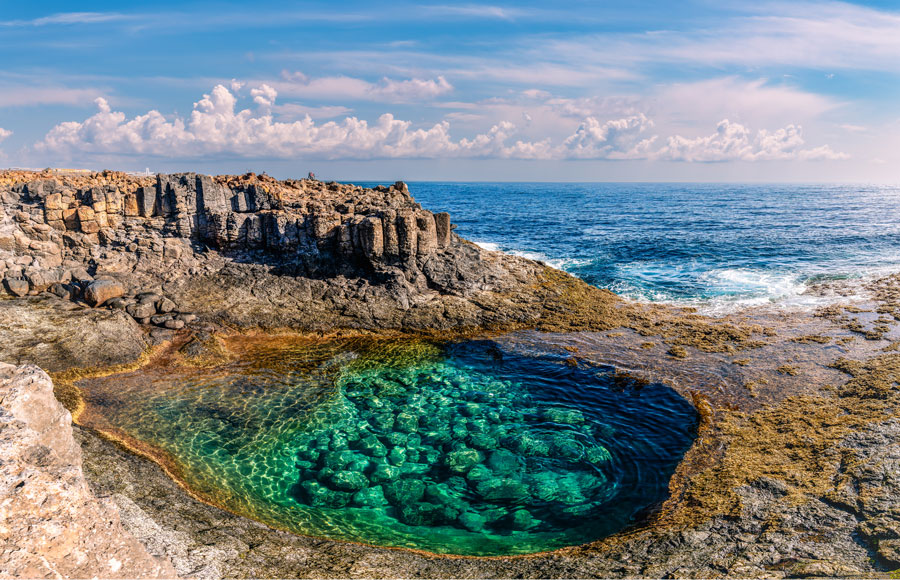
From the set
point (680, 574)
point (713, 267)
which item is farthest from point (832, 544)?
point (713, 267)

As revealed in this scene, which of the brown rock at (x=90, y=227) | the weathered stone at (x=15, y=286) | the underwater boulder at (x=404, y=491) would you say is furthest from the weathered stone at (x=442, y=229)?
the weathered stone at (x=15, y=286)

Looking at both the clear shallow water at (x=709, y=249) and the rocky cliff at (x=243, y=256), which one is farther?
the clear shallow water at (x=709, y=249)

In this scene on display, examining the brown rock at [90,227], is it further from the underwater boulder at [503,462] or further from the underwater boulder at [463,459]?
the underwater boulder at [503,462]

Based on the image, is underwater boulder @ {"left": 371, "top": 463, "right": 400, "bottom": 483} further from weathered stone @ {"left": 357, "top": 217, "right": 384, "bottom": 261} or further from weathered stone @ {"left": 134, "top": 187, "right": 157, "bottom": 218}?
weathered stone @ {"left": 134, "top": 187, "right": 157, "bottom": 218}

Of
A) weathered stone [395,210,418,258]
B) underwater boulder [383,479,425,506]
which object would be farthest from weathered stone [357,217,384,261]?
underwater boulder [383,479,425,506]

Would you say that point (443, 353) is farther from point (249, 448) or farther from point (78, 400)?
point (78, 400)

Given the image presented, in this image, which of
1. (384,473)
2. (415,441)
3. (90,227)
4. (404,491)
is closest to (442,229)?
(415,441)
